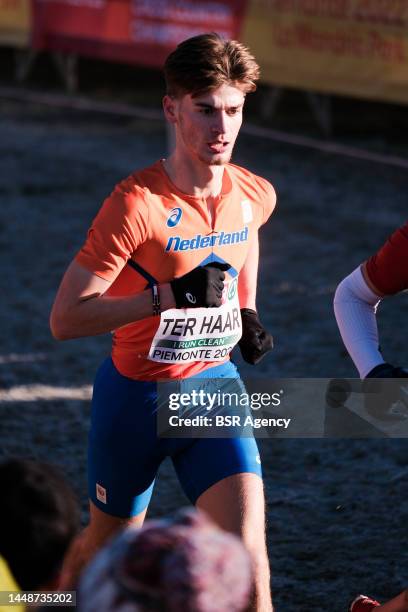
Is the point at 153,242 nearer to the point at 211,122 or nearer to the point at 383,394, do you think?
the point at 211,122

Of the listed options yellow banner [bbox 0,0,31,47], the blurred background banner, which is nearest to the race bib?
the blurred background banner

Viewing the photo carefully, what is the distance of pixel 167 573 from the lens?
2.21 metres

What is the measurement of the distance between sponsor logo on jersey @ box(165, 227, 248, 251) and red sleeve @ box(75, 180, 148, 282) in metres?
0.12

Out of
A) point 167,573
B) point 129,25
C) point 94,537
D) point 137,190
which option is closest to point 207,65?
point 137,190

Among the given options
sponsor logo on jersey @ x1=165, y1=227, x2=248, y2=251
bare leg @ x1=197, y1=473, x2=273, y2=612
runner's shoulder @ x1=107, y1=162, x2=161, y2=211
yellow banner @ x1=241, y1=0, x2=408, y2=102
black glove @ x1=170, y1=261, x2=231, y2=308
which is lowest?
yellow banner @ x1=241, y1=0, x2=408, y2=102

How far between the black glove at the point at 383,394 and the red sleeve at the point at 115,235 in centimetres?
92

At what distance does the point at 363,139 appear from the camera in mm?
14531

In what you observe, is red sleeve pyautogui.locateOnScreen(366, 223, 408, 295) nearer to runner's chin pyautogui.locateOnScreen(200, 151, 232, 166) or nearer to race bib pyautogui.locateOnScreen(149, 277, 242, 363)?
race bib pyautogui.locateOnScreen(149, 277, 242, 363)

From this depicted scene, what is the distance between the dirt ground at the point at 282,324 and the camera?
5.82m

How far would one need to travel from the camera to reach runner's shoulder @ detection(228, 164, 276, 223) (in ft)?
15.8

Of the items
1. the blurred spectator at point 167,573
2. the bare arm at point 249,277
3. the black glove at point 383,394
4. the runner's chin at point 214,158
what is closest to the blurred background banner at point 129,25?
the bare arm at point 249,277

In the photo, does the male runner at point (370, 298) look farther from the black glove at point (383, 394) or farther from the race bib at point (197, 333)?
the race bib at point (197, 333)

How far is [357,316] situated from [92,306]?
97cm

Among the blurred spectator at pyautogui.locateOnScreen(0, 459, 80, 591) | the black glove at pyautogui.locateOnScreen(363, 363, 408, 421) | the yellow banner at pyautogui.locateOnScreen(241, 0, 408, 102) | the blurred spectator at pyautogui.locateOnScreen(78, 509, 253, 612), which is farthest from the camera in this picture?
the yellow banner at pyautogui.locateOnScreen(241, 0, 408, 102)
